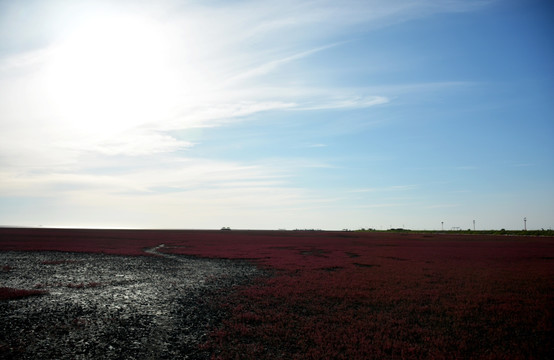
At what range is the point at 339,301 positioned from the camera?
Result: 20.1 m

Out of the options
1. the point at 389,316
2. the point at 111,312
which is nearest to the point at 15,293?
the point at 111,312

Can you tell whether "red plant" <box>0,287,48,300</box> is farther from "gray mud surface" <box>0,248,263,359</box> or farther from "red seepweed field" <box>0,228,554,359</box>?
"red seepweed field" <box>0,228,554,359</box>

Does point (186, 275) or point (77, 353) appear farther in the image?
point (186, 275)

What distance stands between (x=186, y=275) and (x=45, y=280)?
11153 mm

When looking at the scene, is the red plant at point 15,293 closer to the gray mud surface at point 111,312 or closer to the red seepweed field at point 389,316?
the gray mud surface at point 111,312

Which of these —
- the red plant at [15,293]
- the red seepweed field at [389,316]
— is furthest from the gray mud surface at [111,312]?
the red seepweed field at [389,316]

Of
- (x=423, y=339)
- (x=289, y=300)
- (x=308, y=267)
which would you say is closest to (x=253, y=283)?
(x=289, y=300)

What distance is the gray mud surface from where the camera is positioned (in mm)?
12547

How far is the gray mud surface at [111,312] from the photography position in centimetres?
1255

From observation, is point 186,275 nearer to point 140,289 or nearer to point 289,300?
point 140,289

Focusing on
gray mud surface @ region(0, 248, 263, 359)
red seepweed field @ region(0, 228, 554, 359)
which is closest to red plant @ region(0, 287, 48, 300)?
gray mud surface @ region(0, 248, 263, 359)

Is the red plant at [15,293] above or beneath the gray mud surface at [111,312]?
above

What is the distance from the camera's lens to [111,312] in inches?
677

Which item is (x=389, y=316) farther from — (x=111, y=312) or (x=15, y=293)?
(x=15, y=293)
